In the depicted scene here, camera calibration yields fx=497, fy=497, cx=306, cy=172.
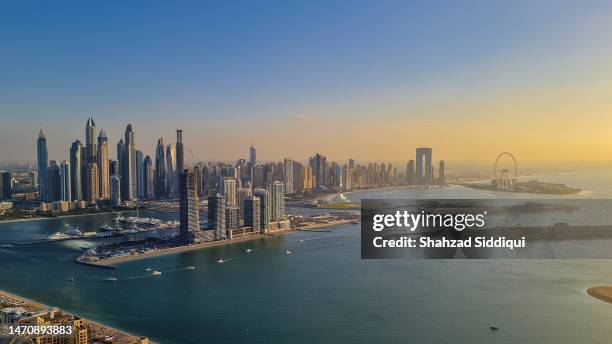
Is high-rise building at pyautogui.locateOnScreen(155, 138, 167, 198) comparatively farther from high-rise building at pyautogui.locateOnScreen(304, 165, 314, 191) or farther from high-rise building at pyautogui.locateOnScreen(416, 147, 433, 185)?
high-rise building at pyautogui.locateOnScreen(416, 147, 433, 185)

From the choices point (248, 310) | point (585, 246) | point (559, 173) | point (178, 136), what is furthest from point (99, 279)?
point (559, 173)

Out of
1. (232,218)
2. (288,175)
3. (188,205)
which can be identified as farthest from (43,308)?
(288,175)

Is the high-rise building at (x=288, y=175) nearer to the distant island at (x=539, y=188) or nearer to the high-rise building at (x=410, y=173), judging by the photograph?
the distant island at (x=539, y=188)

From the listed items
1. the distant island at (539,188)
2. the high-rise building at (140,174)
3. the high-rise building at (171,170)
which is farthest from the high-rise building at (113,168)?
the distant island at (539,188)

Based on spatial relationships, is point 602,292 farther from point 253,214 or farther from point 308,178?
point 308,178

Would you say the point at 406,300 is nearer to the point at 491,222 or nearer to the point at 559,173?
the point at 491,222

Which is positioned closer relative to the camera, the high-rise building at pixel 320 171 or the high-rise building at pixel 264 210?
the high-rise building at pixel 264 210
